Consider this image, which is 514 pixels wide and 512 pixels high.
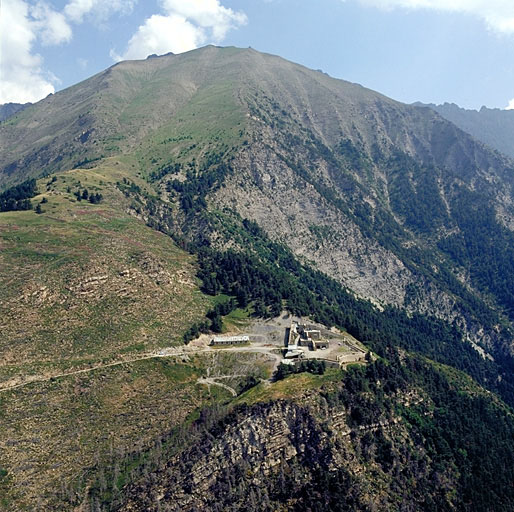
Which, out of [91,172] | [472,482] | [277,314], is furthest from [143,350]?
[91,172]

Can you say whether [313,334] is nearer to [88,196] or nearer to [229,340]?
[229,340]

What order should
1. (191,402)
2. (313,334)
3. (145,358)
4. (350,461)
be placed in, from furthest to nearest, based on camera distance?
(313,334) → (145,358) → (191,402) → (350,461)

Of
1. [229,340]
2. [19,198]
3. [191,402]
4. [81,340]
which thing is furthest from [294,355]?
[19,198]

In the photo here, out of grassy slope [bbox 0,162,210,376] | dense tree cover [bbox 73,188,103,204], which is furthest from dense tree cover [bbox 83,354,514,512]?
dense tree cover [bbox 73,188,103,204]

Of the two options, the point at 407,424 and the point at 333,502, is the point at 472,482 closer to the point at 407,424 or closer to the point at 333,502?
the point at 407,424

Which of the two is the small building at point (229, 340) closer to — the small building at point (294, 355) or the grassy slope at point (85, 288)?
the grassy slope at point (85, 288)

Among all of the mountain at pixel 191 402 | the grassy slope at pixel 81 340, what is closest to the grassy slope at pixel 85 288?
the grassy slope at pixel 81 340
